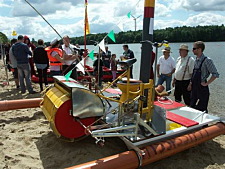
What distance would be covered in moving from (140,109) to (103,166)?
116 cm

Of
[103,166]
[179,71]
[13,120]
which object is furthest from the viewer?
[179,71]

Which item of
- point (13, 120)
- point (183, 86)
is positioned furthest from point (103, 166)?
point (183, 86)

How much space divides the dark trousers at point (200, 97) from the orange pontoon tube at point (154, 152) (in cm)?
64

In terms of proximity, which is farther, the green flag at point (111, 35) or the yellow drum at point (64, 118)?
the green flag at point (111, 35)

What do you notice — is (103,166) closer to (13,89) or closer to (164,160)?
(164,160)

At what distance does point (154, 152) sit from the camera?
137 inches

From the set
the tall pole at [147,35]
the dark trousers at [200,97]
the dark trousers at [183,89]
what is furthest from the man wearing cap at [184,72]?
the tall pole at [147,35]

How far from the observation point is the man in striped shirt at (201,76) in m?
4.70

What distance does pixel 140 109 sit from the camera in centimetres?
377

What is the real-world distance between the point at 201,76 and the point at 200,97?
48 cm

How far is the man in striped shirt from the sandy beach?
0.90m

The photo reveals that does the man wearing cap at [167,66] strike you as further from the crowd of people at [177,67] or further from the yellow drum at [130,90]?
the yellow drum at [130,90]

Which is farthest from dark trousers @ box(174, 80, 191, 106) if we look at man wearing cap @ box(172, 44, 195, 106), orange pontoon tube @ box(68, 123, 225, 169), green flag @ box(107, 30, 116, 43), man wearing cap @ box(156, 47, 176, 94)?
green flag @ box(107, 30, 116, 43)

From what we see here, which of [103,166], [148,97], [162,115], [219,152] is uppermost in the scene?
[148,97]
